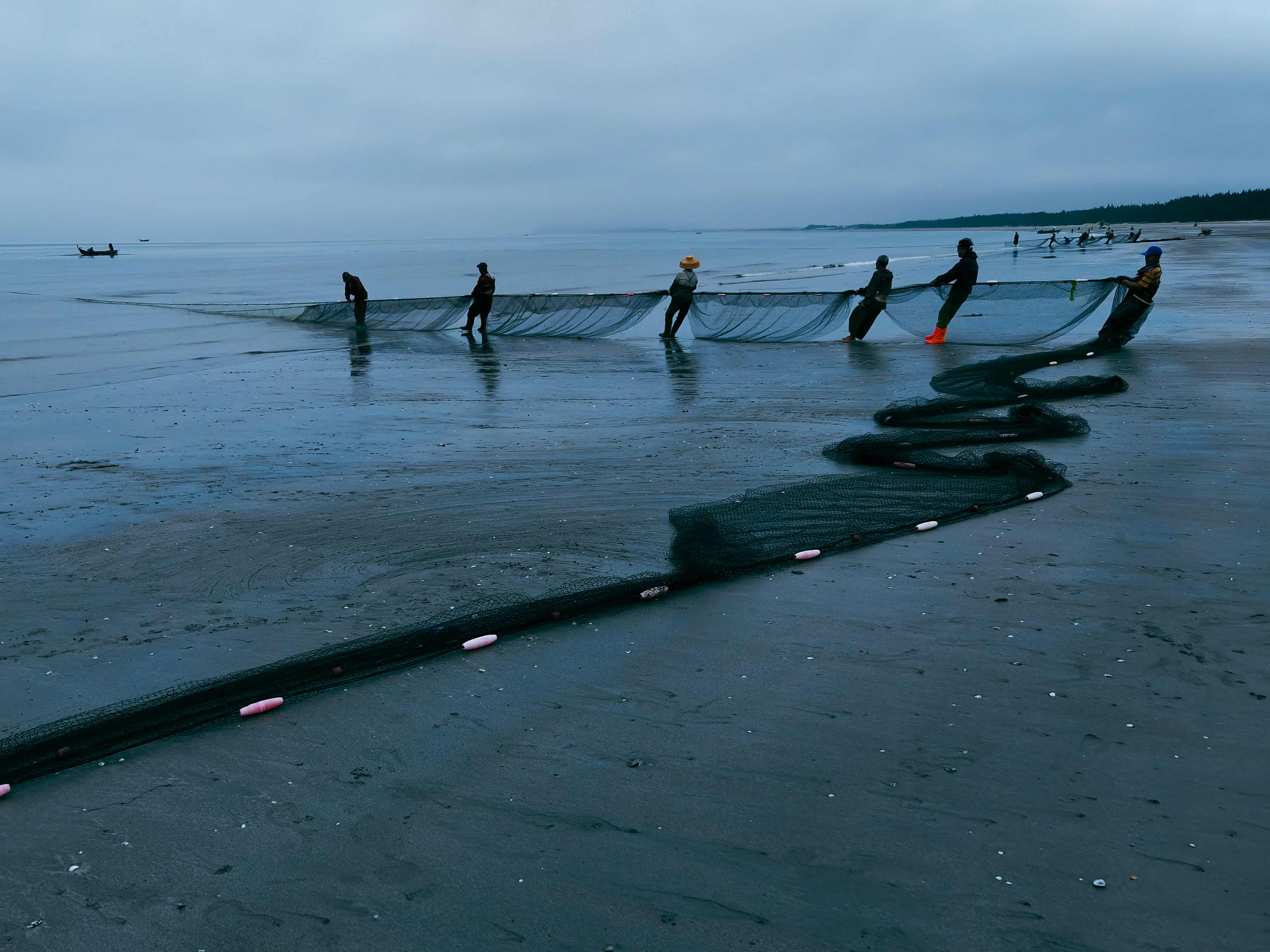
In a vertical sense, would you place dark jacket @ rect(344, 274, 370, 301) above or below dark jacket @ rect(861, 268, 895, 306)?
above

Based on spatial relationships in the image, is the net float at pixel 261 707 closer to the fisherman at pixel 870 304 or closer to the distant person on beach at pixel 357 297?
the fisherman at pixel 870 304

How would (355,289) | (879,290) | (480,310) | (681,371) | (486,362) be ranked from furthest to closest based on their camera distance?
(355,289) < (480,310) < (879,290) < (486,362) < (681,371)

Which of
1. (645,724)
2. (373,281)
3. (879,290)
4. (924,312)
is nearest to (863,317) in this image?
(879,290)

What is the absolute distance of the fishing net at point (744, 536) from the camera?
372 centimetres

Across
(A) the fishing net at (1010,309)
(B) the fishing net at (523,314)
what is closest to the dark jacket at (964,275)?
(A) the fishing net at (1010,309)

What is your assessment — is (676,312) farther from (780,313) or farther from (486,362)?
(486,362)

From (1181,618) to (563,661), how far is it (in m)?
3.03

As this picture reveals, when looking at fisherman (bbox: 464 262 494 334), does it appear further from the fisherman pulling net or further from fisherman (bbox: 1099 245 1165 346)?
fisherman (bbox: 1099 245 1165 346)

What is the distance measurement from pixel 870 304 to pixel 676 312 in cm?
394

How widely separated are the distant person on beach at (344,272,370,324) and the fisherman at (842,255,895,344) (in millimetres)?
11331

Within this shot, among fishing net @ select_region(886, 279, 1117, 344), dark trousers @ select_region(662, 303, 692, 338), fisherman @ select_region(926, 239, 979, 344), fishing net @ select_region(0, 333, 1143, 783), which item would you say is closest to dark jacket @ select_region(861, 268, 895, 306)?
fishing net @ select_region(886, 279, 1117, 344)

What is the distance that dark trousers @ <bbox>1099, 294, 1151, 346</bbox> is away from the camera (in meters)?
15.1

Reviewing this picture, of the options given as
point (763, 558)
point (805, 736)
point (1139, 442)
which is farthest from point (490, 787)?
point (1139, 442)

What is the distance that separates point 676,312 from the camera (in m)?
19.3
